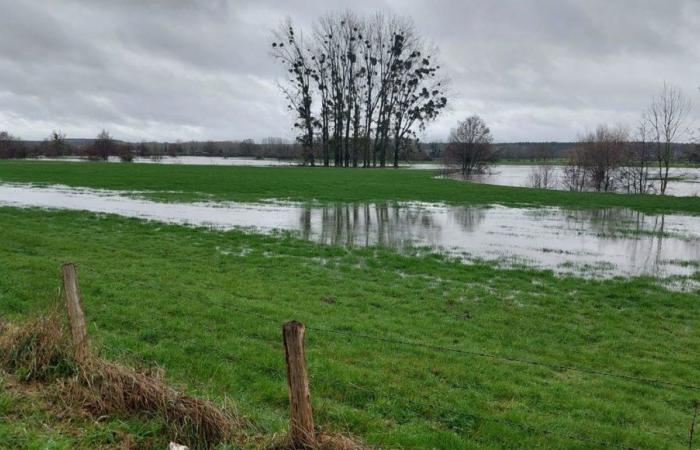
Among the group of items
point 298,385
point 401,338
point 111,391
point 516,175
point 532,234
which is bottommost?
point 401,338

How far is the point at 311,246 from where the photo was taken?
15188 millimetres

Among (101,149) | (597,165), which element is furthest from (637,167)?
(101,149)

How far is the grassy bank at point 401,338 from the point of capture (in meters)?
5.14

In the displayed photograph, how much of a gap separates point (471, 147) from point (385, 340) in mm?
68722

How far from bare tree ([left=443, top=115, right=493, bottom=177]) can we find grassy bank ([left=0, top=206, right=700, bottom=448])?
62.0 m

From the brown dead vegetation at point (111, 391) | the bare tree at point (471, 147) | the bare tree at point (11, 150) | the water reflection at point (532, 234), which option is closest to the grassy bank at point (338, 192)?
the water reflection at point (532, 234)

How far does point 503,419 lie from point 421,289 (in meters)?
5.37

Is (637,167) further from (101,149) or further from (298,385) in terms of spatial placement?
(101,149)

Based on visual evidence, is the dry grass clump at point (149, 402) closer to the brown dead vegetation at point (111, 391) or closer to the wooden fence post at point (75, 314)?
the brown dead vegetation at point (111, 391)

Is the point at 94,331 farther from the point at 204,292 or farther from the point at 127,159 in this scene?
the point at 127,159

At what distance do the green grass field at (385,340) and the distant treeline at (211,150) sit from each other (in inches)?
1552

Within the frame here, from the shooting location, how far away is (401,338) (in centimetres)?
751

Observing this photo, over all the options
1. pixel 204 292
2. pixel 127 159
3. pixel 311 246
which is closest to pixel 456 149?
→ pixel 127 159

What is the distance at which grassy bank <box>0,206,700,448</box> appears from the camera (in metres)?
5.14
